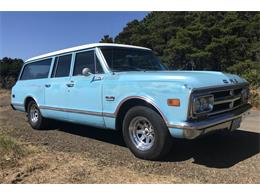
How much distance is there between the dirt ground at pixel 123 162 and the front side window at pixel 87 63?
136cm

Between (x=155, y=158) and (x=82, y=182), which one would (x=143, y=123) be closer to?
(x=155, y=158)

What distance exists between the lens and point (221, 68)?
34750 mm

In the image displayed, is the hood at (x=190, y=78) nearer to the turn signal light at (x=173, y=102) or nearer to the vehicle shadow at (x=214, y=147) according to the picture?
the turn signal light at (x=173, y=102)

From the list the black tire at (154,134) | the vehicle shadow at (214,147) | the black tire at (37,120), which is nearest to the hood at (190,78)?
the black tire at (154,134)

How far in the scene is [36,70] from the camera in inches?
318

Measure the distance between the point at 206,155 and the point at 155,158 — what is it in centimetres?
90

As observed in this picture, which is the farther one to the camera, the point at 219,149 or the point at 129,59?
the point at 129,59

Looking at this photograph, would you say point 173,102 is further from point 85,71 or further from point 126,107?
point 85,71

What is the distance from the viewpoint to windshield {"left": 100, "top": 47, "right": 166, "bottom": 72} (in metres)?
5.95

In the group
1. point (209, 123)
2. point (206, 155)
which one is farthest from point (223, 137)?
point (209, 123)

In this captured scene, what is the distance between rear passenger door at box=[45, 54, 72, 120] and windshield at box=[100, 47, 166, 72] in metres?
1.08

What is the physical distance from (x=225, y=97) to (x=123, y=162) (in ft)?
5.86

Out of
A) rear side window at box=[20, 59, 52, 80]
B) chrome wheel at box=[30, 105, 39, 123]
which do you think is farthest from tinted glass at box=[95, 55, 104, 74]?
chrome wheel at box=[30, 105, 39, 123]

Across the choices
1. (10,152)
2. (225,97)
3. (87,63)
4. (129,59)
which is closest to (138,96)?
(225,97)
